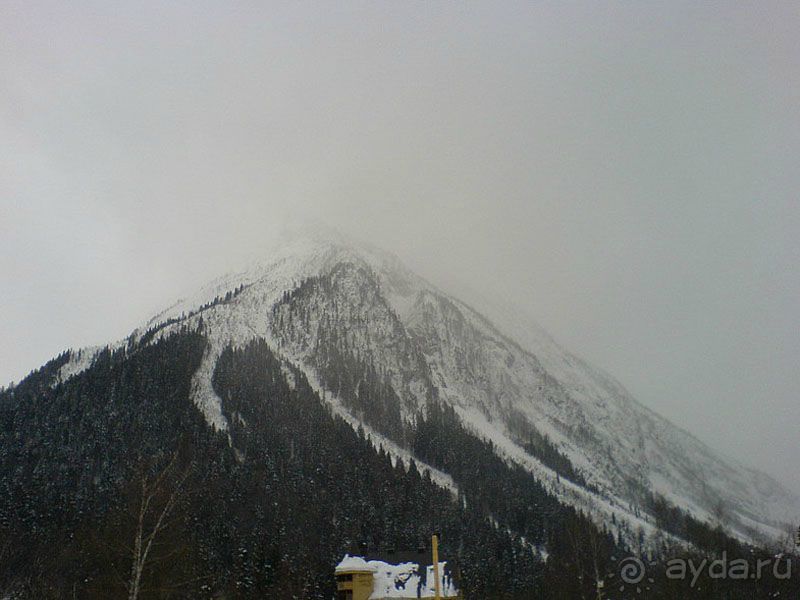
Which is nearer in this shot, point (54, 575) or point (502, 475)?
point (54, 575)

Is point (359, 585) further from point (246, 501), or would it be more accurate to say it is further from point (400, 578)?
point (246, 501)

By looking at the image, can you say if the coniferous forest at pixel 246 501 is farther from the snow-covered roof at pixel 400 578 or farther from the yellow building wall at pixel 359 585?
the yellow building wall at pixel 359 585

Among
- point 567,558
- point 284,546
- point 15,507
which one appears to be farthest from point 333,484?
point 15,507

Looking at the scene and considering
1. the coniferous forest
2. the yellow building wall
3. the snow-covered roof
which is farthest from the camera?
the coniferous forest

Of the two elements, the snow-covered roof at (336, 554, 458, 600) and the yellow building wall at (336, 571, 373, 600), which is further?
the yellow building wall at (336, 571, 373, 600)

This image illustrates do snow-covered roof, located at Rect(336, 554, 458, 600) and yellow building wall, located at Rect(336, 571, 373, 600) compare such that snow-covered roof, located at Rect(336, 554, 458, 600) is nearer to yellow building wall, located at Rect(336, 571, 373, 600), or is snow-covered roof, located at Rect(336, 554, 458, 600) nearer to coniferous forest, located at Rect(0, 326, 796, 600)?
yellow building wall, located at Rect(336, 571, 373, 600)

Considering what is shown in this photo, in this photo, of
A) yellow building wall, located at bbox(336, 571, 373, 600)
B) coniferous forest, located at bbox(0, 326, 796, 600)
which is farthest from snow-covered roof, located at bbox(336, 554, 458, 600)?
coniferous forest, located at bbox(0, 326, 796, 600)

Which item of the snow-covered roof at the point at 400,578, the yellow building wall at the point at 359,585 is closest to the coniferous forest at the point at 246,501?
the snow-covered roof at the point at 400,578

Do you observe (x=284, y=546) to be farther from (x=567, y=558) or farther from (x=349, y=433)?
(x=349, y=433)

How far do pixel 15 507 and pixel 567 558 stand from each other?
334 feet

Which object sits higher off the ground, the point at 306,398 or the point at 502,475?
the point at 306,398

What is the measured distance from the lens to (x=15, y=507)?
98000 mm

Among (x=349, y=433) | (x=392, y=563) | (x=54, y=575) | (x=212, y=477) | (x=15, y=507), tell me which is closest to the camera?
(x=54, y=575)

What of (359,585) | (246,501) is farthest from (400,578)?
(246,501)
